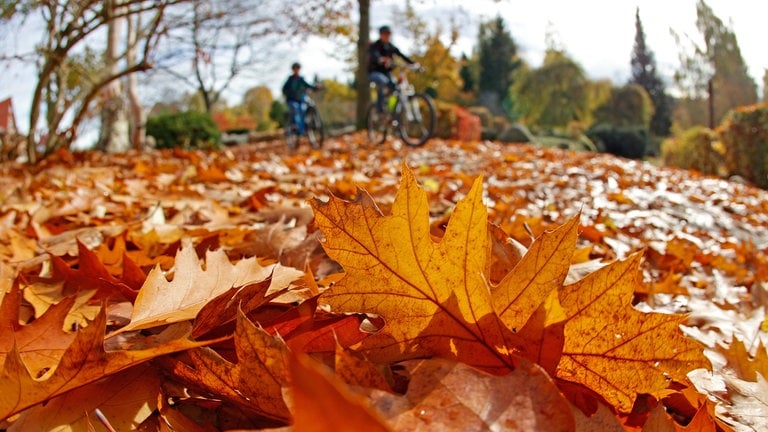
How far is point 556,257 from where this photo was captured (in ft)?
2.00

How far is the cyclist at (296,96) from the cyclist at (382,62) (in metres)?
1.81

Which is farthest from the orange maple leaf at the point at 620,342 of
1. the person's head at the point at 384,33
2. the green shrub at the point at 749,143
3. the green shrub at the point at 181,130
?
the green shrub at the point at 749,143

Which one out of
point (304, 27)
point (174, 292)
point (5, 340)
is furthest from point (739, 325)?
point (304, 27)

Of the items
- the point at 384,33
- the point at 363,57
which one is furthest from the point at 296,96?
the point at 363,57

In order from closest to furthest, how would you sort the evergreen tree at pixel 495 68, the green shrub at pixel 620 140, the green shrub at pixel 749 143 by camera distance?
the green shrub at pixel 749 143 < the green shrub at pixel 620 140 < the evergreen tree at pixel 495 68

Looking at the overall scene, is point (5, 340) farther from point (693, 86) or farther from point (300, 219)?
point (693, 86)

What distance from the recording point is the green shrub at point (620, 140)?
22281mm

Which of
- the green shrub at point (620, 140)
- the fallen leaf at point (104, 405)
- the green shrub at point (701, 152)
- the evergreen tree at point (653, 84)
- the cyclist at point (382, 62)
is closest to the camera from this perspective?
the fallen leaf at point (104, 405)

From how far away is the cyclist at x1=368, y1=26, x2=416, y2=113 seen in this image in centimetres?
902

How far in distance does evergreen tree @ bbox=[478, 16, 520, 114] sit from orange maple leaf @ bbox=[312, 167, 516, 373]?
4713cm

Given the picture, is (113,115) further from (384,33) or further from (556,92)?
(556,92)

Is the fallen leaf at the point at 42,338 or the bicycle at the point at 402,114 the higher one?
the bicycle at the point at 402,114

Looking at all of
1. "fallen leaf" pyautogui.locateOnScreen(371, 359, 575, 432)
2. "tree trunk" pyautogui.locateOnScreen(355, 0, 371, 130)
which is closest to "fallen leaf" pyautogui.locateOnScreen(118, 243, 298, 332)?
"fallen leaf" pyautogui.locateOnScreen(371, 359, 575, 432)

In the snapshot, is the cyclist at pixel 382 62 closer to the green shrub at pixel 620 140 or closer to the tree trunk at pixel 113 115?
the tree trunk at pixel 113 115
